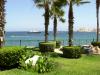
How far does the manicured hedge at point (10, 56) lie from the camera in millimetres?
19391

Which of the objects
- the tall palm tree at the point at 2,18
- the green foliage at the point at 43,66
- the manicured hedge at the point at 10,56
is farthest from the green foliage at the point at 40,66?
the tall palm tree at the point at 2,18

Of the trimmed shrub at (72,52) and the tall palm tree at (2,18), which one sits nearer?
the tall palm tree at (2,18)

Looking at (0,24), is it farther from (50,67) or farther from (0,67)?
(50,67)

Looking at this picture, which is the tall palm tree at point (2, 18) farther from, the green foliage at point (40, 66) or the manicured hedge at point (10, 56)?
the green foliage at point (40, 66)

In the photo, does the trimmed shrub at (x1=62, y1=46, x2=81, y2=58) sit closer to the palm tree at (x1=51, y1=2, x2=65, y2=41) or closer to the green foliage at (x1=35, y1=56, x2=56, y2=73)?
the green foliage at (x1=35, y1=56, x2=56, y2=73)

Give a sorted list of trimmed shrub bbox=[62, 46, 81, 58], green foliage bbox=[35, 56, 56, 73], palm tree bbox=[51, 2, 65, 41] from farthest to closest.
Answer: palm tree bbox=[51, 2, 65, 41] → trimmed shrub bbox=[62, 46, 81, 58] → green foliage bbox=[35, 56, 56, 73]

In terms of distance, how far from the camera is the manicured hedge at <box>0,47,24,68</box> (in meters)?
19.4

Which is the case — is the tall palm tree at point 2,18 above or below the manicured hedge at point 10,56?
above

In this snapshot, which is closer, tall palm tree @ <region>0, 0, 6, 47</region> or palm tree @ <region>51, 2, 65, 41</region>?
tall palm tree @ <region>0, 0, 6, 47</region>

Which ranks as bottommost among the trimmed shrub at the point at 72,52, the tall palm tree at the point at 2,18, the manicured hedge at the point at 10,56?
the trimmed shrub at the point at 72,52

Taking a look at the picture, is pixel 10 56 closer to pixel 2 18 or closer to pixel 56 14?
pixel 2 18

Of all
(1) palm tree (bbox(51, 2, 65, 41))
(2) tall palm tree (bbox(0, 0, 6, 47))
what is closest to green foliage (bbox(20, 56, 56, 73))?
(2) tall palm tree (bbox(0, 0, 6, 47))

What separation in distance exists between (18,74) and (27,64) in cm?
168

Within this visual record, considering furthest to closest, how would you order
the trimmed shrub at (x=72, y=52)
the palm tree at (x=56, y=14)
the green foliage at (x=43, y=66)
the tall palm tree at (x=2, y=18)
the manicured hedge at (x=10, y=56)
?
the palm tree at (x=56, y=14) < the trimmed shrub at (x=72, y=52) < the tall palm tree at (x=2, y=18) < the manicured hedge at (x=10, y=56) < the green foliage at (x=43, y=66)
